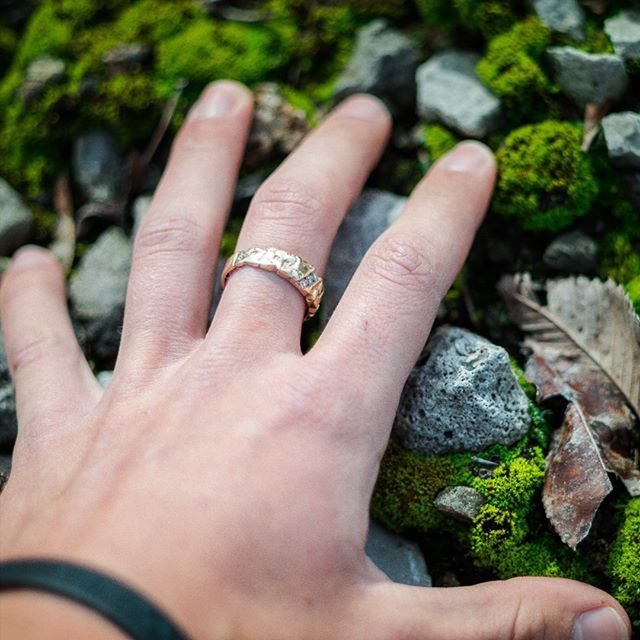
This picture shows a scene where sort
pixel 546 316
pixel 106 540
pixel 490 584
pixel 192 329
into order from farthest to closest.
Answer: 1. pixel 546 316
2. pixel 192 329
3. pixel 490 584
4. pixel 106 540

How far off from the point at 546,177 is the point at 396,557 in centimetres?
151

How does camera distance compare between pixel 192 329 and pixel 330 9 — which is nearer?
pixel 192 329

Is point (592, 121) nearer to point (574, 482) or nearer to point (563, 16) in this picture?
point (563, 16)

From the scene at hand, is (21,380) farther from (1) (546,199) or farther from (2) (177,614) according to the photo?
(1) (546,199)

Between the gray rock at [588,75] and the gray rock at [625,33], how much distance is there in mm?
45


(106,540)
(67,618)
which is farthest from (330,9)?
(67,618)

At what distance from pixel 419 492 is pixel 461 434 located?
0.24 m

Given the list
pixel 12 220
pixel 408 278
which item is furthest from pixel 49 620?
pixel 12 220

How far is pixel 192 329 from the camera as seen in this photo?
234 centimetres

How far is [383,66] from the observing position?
2.88 m

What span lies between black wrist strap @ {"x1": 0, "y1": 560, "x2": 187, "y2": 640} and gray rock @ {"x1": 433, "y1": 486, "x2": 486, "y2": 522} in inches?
38.8

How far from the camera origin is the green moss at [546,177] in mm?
2504

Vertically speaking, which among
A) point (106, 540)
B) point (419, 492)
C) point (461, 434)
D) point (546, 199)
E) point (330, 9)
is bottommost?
point (419, 492)

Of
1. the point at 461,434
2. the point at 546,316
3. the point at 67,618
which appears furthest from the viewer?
the point at 546,316
